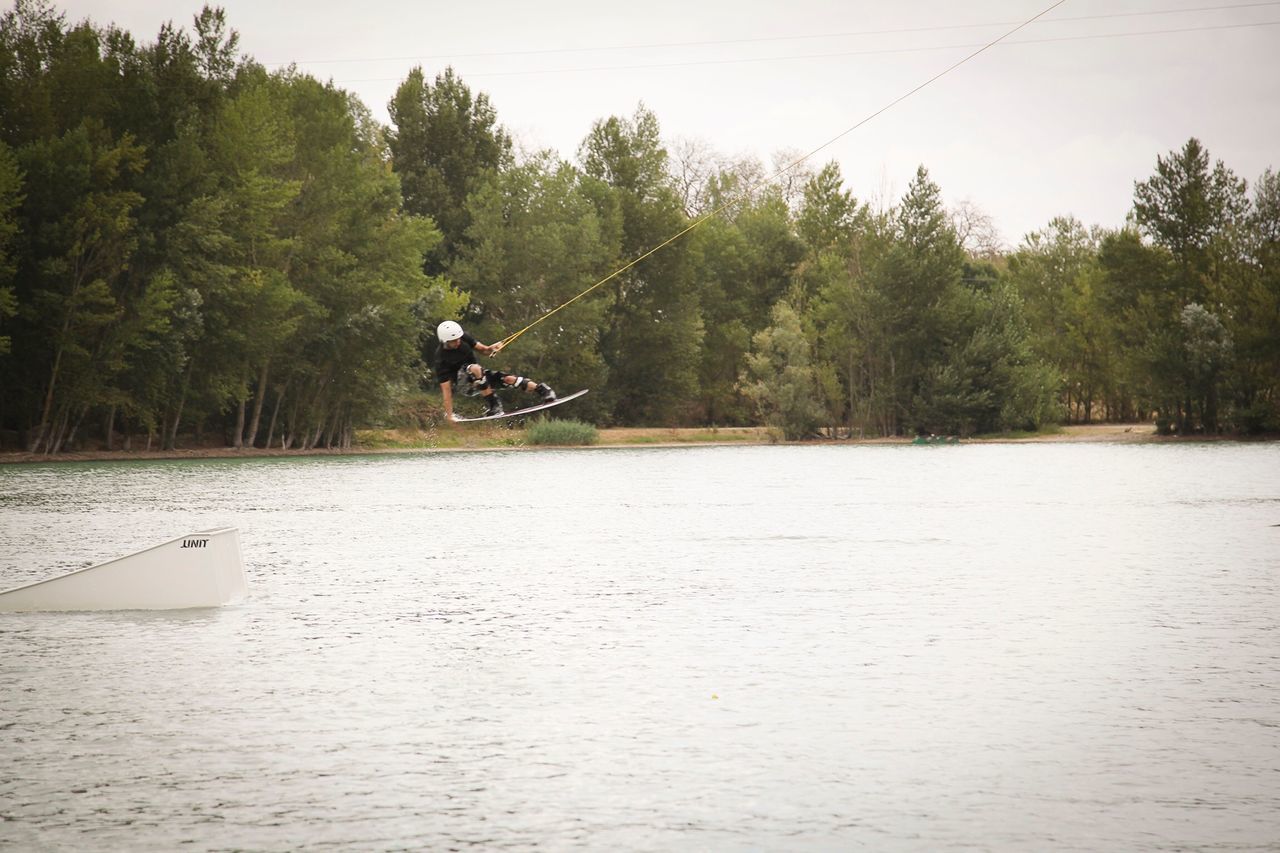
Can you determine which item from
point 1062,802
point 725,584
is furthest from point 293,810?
point 725,584

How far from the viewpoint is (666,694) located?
10516 mm

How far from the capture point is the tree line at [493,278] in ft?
175

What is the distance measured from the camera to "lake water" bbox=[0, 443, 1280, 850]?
738 centimetres

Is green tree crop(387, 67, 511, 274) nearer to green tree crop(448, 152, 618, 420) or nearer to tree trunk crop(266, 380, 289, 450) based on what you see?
green tree crop(448, 152, 618, 420)

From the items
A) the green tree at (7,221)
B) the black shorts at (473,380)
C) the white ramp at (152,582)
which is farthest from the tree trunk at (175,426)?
the white ramp at (152,582)

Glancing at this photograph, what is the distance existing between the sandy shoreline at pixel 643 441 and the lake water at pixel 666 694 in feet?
112

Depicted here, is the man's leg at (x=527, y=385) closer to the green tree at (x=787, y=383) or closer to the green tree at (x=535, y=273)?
the green tree at (x=787, y=383)

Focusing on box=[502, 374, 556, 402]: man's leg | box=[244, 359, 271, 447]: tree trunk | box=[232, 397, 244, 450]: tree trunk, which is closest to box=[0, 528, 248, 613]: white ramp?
box=[502, 374, 556, 402]: man's leg

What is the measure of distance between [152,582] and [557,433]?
56.7 metres

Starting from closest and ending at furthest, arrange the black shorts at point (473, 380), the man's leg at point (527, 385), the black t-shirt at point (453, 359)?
the man's leg at point (527, 385) → the black shorts at point (473, 380) → the black t-shirt at point (453, 359)

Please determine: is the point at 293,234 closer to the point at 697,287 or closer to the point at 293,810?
the point at 697,287

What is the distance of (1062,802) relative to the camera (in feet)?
25.1

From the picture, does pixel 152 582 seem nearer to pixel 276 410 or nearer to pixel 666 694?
pixel 666 694

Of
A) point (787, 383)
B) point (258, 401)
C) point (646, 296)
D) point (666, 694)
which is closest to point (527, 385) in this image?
point (666, 694)
